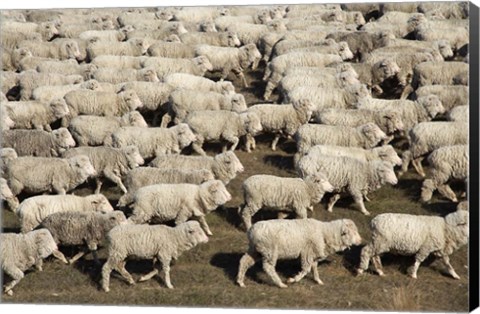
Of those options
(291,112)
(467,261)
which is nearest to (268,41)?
(291,112)

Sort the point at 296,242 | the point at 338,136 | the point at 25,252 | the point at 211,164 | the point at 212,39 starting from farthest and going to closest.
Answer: the point at 212,39, the point at 338,136, the point at 211,164, the point at 25,252, the point at 296,242

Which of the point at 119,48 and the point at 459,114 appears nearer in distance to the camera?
the point at 459,114

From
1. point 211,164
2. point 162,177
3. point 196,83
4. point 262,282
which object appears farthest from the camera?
point 196,83

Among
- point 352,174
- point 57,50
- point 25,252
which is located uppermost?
point 57,50

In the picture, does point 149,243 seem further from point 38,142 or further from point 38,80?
point 38,80

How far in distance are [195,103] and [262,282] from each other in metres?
4.59

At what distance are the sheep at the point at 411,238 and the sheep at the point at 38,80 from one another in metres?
7.04

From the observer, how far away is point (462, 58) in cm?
1316

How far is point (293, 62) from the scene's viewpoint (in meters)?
17.1

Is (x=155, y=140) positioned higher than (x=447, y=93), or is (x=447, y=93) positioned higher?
(x=447, y=93)

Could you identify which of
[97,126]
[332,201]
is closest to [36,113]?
[97,126]

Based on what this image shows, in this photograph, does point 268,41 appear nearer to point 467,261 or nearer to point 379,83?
point 379,83

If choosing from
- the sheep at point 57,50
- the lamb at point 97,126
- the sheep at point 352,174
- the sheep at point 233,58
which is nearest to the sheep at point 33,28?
the sheep at point 57,50

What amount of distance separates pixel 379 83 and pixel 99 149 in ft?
15.7
